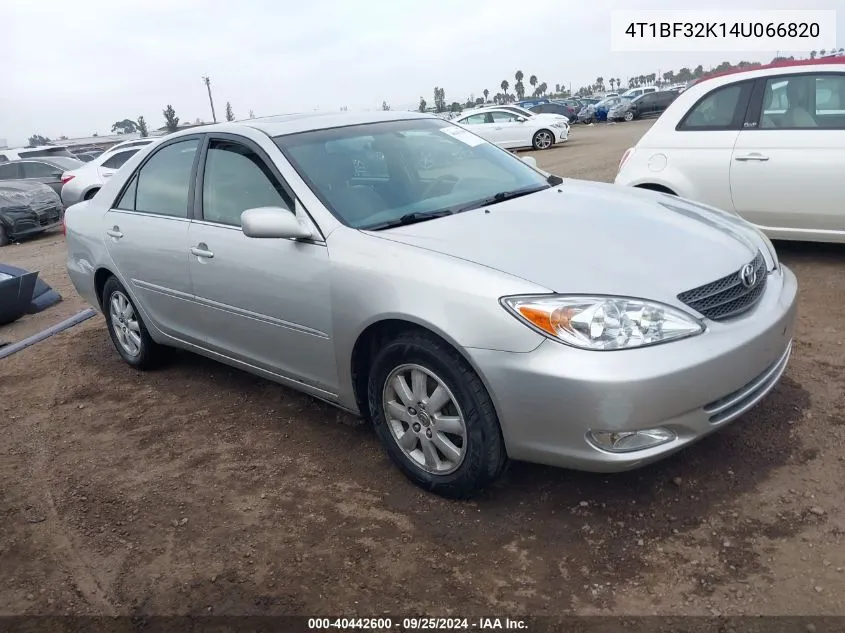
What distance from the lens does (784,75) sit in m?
5.83

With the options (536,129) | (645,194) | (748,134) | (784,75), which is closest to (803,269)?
(748,134)

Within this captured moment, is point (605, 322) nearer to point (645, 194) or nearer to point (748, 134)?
point (645, 194)

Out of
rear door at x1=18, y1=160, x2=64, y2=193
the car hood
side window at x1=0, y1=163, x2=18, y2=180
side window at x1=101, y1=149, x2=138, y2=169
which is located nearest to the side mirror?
the car hood

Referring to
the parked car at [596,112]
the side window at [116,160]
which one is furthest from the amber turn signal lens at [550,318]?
the parked car at [596,112]

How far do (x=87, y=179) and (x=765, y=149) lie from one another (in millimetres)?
12119

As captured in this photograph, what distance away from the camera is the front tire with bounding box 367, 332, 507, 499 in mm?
2896

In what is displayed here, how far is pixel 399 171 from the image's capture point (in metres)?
3.84

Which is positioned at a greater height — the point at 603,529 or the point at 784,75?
the point at 784,75

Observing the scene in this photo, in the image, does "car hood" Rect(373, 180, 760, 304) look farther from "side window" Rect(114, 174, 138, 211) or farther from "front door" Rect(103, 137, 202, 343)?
"side window" Rect(114, 174, 138, 211)

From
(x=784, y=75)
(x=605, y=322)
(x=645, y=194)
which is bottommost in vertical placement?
(x=605, y=322)

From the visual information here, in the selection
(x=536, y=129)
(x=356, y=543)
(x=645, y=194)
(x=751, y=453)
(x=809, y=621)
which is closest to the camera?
(x=809, y=621)

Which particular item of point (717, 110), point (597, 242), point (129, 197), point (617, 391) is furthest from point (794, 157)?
point (129, 197)

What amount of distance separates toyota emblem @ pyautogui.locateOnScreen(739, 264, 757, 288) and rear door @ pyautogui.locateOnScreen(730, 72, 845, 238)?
2970mm

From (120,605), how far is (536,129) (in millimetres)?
21290
